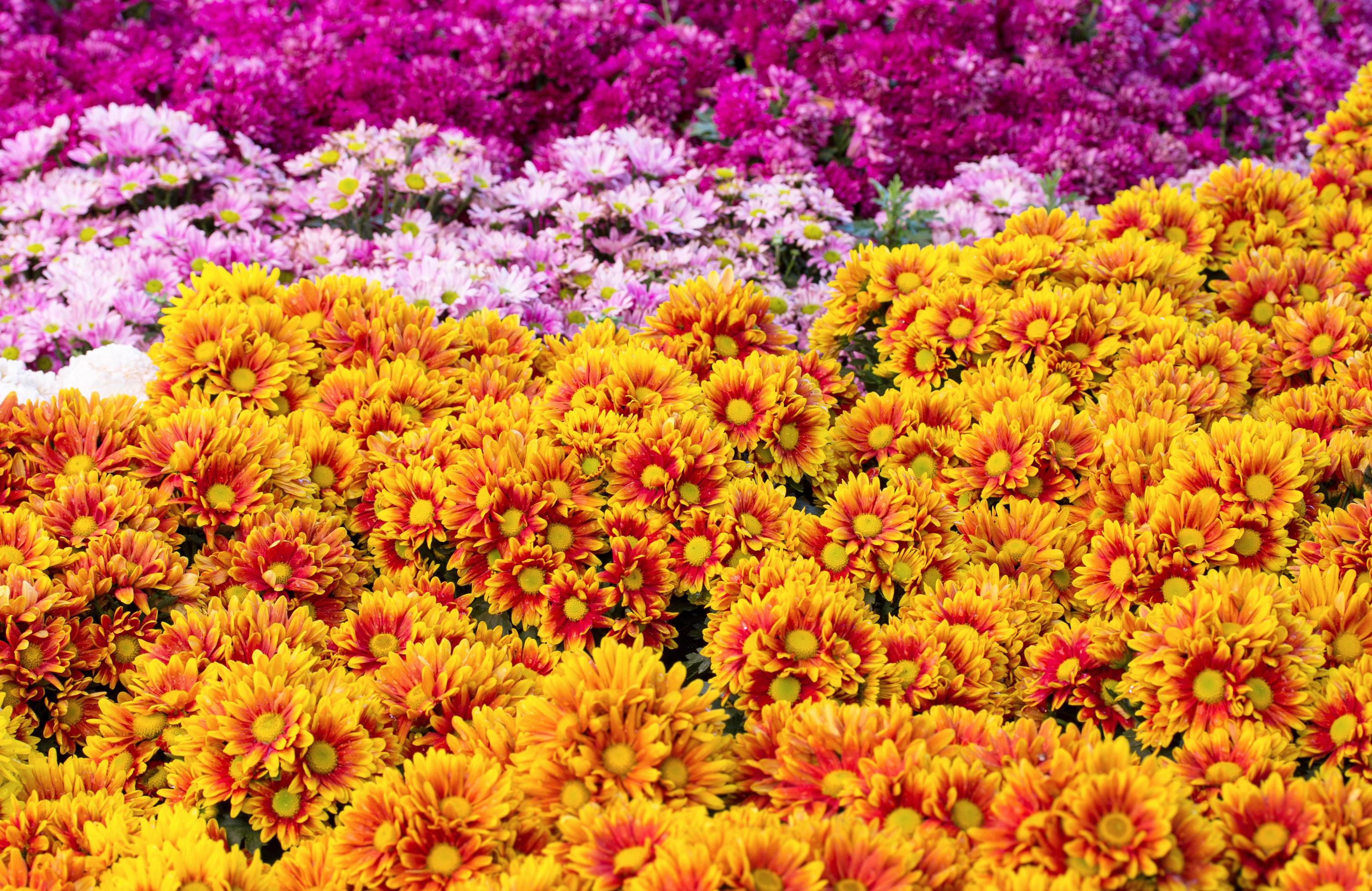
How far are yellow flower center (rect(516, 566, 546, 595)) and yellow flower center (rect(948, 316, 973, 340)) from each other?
3.31 feet

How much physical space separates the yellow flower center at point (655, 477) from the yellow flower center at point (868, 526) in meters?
0.32

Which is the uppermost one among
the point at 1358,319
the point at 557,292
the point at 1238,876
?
the point at 1358,319

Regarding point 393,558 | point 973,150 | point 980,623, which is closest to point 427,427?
point 393,558

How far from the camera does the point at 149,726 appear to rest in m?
1.72

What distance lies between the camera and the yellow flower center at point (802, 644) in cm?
165

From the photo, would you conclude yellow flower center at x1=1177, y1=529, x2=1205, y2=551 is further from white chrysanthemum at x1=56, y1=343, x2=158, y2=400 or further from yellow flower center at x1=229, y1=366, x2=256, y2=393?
white chrysanthemum at x1=56, y1=343, x2=158, y2=400

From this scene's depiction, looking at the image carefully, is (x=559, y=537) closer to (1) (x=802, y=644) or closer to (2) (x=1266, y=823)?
(1) (x=802, y=644)

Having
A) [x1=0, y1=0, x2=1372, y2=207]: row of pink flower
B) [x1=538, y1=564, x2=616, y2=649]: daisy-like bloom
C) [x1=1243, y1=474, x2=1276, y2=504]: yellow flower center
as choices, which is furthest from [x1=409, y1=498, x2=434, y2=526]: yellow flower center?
[x1=0, y1=0, x2=1372, y2=207]: row of pink flower

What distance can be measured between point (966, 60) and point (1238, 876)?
12.5 ft

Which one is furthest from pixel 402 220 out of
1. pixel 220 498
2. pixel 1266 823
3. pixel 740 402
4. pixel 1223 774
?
pixel 1266 823

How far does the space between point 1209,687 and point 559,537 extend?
1000mm

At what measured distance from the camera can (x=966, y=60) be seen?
4.56 metres

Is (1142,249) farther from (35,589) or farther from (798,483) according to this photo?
(35,589)

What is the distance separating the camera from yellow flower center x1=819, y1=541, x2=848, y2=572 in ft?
6.36
